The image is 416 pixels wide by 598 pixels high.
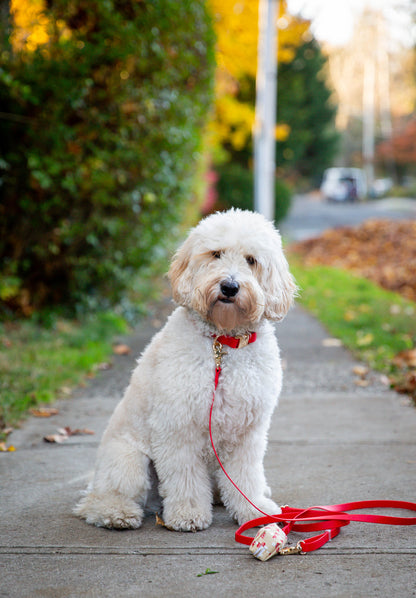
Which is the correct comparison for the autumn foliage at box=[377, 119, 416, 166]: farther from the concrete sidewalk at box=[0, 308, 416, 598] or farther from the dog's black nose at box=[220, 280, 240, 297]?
the dog's black nose at box=[220, 280, 240, 297]

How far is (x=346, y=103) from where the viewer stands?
6506 centimetres

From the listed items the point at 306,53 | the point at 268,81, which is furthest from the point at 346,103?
the point at 268,81

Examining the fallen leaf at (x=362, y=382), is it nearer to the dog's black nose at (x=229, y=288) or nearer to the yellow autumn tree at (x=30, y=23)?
the dog's black nose at (x=229, y=288)

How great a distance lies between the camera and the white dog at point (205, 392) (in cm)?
337

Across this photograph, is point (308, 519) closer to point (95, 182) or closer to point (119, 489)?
point (119, 489)

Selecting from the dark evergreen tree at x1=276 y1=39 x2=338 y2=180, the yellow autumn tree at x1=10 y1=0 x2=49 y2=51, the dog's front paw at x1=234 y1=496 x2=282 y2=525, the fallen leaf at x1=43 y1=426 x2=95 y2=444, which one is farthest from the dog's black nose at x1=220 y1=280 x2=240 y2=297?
the dark evergreen tree at x1=276 y1=39 x2=338 y2=180

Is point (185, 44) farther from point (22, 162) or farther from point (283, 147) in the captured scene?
point (283, 147)

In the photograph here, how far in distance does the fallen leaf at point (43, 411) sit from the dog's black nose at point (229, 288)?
280 centimetres

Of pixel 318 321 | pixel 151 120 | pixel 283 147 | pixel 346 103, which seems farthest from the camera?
pixel 346 103

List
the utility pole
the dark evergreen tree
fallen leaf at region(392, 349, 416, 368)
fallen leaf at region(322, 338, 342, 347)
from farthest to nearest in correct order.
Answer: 1. the dark evergreen tree
2. the utility pole
3. fallen leaf at region(322, 338, 342, 347)
4. fallen leaf at region(392, 349, 416, 368)

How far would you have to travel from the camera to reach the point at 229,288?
325cm

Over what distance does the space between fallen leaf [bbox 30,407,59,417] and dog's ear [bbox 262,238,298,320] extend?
8.90ft

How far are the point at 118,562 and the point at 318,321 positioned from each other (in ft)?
23.6

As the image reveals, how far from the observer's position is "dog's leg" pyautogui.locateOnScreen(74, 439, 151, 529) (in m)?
3.46
